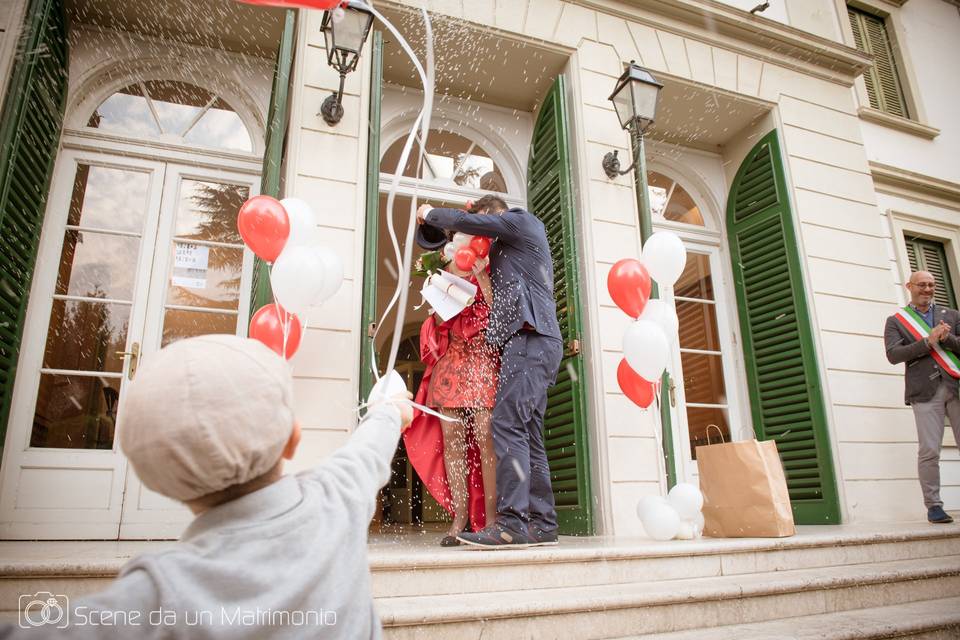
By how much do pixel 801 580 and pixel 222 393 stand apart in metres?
2.63

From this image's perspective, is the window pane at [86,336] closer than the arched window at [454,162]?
Yes

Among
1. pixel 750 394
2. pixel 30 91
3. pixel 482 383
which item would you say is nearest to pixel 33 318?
pixel 30 91

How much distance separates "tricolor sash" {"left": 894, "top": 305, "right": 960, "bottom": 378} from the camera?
14.1ft

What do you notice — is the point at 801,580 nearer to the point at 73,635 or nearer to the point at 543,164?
the point at 73,635

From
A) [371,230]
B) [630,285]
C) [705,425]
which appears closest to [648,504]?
[630,285]

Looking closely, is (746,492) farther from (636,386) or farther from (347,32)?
(347,32)

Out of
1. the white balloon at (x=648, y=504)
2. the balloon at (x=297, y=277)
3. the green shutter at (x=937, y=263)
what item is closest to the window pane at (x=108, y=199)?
the balloon at (x=297, y=277)

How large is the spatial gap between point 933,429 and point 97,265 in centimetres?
578

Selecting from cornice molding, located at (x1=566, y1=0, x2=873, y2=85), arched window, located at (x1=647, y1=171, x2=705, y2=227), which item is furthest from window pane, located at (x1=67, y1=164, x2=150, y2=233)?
arched window, located at (x1=647, y1=171, x2=705, y2=227)

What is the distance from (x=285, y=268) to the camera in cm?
287

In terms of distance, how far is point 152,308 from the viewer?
409 centimetres

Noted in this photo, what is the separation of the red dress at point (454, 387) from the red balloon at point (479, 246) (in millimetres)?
199

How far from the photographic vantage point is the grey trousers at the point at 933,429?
4258 mm

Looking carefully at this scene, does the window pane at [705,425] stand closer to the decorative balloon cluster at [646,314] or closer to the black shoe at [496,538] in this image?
the decorative balloon cluster at [646,314]
